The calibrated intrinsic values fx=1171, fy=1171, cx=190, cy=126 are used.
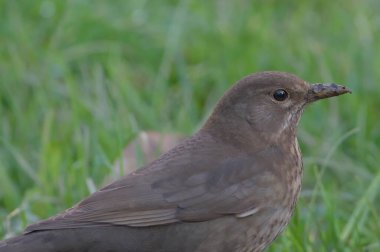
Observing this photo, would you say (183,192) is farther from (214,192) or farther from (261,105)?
(261,105)

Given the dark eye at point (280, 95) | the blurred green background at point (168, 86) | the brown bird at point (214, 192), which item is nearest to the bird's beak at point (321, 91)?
the brown bird at point (214, 192)

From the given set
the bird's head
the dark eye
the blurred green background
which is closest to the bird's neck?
the bird's head

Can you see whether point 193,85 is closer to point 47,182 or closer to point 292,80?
point 47,182

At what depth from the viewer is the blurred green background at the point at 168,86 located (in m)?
5.96

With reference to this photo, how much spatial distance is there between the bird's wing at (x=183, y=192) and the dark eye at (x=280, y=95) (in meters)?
0.30

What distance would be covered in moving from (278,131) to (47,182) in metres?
1.38

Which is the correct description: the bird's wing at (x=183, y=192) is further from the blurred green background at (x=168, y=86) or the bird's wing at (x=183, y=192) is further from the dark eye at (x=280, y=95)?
the blurred green background at (x=168, y=86)

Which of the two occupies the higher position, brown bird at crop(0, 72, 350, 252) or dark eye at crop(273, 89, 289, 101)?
dark eye at crop(273, 89, 289, 101)

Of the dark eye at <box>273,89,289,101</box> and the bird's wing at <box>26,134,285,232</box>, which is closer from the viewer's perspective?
the bird's wing at <box>26,134,285,232</box>

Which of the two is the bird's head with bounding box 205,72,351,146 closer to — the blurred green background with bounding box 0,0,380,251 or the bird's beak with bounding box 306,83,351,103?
the bird's beak with bounding box 306,83,351,103

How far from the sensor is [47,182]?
239 inches

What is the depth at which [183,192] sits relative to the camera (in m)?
5.05

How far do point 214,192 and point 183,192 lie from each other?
14cm

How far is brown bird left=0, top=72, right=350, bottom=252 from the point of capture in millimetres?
4906
